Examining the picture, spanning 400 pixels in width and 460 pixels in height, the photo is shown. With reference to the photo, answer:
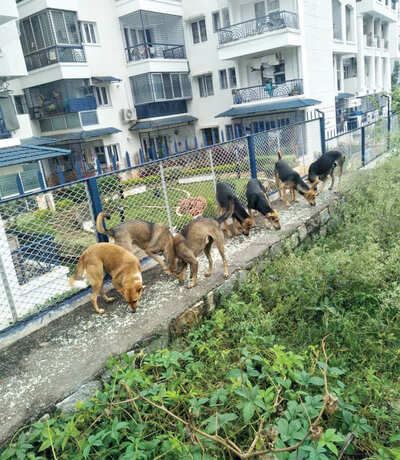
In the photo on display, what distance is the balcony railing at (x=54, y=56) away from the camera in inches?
770

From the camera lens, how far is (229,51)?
2127 cm

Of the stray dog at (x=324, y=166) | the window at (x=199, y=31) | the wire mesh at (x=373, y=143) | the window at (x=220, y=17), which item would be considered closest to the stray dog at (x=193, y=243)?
the stray dog at (x=324, y=166)

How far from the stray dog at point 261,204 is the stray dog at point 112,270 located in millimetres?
2919

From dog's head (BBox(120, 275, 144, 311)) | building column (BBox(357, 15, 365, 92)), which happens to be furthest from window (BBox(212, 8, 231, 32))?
dog's head (BBox(120, 275, 144, 311))

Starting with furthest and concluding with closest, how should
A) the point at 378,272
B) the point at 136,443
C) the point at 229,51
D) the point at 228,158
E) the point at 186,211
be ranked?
the point at 229,51 → the point at 228,158 → the point at 186,211 → the point at 378,272 → the point at 136,443

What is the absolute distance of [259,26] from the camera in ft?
66.1

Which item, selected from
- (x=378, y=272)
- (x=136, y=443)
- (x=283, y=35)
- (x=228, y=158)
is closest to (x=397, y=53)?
(x=283, y=35)

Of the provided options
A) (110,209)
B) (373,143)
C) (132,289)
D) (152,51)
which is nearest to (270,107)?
(152,51)

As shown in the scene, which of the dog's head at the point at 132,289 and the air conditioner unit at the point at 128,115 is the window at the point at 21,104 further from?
the dog's head at the point at 132,289

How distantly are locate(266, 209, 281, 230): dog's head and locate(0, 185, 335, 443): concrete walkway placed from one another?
121cm

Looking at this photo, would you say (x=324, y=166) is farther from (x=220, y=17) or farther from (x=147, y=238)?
(x=220, y=17)

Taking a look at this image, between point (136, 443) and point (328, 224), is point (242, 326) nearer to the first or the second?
point (136, 443)

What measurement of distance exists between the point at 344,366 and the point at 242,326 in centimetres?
102

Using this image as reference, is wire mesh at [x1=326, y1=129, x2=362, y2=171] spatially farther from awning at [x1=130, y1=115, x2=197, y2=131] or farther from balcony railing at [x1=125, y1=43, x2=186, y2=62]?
balcony railing at [x1=125, y1=43, x2=186, y2=62]
